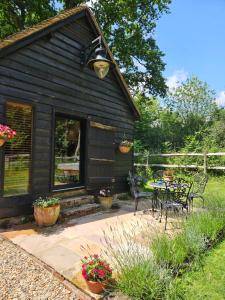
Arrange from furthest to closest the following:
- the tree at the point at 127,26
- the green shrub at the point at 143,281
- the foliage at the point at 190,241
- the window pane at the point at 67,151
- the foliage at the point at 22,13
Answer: the tree at the point at 127,26, the foliage at the point at 22,13, the window pane at the point at 67,151, the foliage at the point at 190,241, the green shrub at the point at 143,281

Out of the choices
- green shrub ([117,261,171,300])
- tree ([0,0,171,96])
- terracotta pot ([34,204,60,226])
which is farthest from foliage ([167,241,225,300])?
tree ([0,0,171,96])

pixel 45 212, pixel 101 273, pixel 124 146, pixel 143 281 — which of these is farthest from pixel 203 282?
pixel 124 146

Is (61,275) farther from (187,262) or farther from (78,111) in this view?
(78,111)

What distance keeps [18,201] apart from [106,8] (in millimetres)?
11723

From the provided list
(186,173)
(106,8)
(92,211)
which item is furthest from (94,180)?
(106,8)

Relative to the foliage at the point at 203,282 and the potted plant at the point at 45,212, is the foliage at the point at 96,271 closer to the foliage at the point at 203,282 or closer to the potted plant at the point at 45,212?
the foliage at the point at 203,282

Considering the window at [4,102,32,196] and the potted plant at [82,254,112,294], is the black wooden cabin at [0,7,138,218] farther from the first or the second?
the potted plant at [82,254,112,294]

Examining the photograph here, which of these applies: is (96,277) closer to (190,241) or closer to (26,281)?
(26,281)

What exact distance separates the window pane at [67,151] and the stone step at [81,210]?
77 cm

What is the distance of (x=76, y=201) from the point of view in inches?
238

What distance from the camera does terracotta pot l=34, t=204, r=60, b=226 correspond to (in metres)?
4.63

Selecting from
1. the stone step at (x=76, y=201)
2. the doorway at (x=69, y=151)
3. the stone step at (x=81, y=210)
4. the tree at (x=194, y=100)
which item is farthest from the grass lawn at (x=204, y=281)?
the tree at (x=194, y=100)

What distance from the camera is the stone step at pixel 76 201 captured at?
575 cm

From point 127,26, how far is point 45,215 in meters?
12.1
